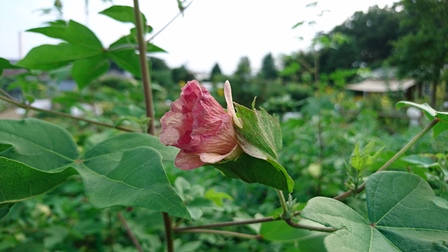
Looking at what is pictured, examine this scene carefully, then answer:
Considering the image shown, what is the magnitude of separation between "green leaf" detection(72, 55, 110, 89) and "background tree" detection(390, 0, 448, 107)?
350cm

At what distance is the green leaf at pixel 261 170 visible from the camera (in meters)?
0.40

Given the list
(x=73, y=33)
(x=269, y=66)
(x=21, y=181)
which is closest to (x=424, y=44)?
(x=73, y=33)

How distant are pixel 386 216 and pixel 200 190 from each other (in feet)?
1.77

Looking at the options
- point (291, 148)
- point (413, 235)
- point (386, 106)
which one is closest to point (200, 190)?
point (413, 235)

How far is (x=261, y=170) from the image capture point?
413 millimetres

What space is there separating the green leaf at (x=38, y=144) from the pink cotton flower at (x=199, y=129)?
0.27m

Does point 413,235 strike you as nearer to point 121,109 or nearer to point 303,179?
point 121,109

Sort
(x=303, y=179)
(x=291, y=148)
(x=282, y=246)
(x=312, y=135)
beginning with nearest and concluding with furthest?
(x=282, y=246), (x=303, y=179), (x=291, y=148), (x=312, y=135)

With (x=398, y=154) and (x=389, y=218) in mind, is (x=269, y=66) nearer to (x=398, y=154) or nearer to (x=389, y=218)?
(x=398, y=154)

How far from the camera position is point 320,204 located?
0.39m

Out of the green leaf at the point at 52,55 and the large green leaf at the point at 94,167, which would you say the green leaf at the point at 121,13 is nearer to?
the green leaf at the point at 52,55

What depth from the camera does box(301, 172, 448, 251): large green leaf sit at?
37 centimetres

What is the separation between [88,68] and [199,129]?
627 millimetres

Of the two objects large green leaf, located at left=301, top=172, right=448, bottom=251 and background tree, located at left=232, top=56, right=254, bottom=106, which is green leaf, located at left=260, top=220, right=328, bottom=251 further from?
background tree, located at left=232, top=56, right=254, bottom=106
